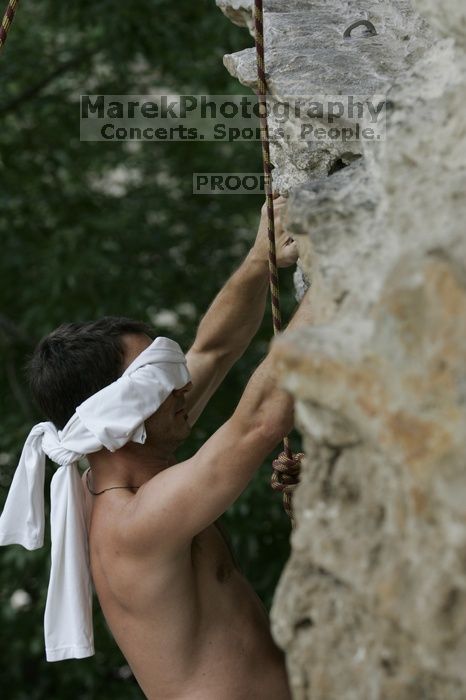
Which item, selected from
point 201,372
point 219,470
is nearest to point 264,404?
point 219,470

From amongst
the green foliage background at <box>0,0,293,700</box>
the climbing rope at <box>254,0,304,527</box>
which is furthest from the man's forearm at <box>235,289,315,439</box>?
the green foliage background at <box>0,0,293,700</box>

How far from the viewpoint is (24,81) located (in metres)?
4.37

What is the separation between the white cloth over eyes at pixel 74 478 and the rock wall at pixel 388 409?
563 mm

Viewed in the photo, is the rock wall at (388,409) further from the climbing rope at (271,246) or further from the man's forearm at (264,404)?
the climbing rope at (271,246)

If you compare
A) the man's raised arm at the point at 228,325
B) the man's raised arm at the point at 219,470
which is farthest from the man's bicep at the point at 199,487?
the man's raised arm at the point at 228,325

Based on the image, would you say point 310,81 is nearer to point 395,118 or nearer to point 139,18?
point 395,118

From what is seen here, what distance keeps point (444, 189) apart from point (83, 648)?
1.32 m

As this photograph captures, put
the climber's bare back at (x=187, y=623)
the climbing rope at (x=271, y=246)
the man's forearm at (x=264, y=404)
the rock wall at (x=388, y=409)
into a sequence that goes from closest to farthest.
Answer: the rock wall at (x=388, y=409)
the man's forearm at (x=264, y=404)
the climbing rope at (x=271, y=246)
the climber's bare back at (x=187, y=623)

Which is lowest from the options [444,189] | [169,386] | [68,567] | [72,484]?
[68,567]

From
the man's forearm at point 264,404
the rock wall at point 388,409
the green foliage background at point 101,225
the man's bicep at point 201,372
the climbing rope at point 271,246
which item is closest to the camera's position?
the rock wall at point 388,409

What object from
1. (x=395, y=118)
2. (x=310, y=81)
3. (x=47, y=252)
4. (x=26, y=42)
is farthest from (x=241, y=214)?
(x=395, y=118)

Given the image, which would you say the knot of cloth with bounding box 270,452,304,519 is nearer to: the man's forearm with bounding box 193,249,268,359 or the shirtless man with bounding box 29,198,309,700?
the shirtless man with bounding box 29,198,309,700

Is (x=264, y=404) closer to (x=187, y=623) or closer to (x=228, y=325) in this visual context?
(x=187, y=623)

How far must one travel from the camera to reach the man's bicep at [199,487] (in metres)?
1.83
